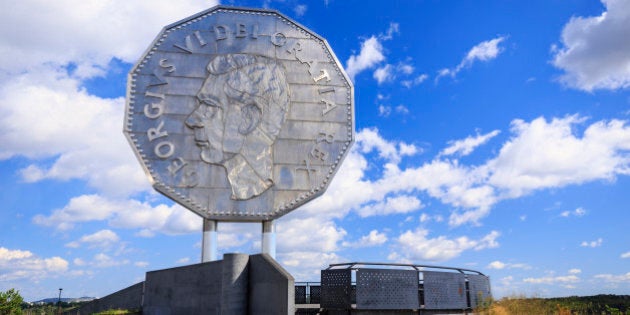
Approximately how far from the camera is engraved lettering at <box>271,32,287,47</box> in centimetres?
2130

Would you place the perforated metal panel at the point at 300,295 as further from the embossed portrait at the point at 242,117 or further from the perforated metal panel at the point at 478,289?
the perforated metal panel at the point at 478,289

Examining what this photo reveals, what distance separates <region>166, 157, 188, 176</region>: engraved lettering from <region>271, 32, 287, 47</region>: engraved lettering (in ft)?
20.8

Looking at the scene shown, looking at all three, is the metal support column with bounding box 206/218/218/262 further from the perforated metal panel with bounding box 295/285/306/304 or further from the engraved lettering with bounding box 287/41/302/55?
the engraved lettering with bounding box 287/41/302/55

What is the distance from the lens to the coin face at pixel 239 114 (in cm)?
1900

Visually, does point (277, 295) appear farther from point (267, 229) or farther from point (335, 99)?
point (335, 99)

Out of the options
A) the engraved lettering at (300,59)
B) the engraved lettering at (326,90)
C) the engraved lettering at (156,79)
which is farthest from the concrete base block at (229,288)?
the engraved lettering at (300,59)

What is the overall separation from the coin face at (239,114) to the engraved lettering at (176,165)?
4 centimetres

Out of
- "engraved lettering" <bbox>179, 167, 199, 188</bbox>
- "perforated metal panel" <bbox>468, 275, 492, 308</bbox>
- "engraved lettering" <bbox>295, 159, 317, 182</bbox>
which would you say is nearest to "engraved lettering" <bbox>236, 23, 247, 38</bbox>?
"engraved lettering" <bbox>295, 159, 317, 182</bbox>

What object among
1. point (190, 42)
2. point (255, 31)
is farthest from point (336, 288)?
point (190, 42)

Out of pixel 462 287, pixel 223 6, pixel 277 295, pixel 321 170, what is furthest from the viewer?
pixel 223 6

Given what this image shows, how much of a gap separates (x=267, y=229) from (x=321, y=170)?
311 centimetres

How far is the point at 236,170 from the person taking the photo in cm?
1922

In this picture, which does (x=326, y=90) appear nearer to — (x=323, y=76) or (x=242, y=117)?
(x=323, y=76)

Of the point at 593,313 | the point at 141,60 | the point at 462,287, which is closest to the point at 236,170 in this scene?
the point at 141,60
